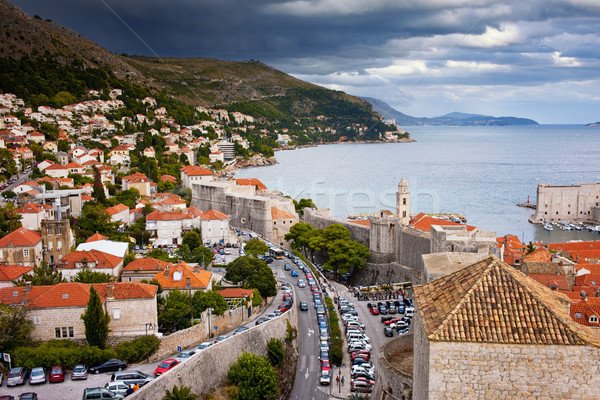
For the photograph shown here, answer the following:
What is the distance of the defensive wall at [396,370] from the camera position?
28.3 feet

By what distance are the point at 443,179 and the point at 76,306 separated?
74.6 meters

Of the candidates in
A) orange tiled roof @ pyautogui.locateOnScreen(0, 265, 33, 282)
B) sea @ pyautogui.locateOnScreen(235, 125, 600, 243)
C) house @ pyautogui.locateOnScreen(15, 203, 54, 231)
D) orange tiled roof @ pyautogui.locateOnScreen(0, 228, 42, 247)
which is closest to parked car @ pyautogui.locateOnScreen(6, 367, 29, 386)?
orange tiled roof @ pyautogui.locateOnScreen(0, 265, 33, 282)

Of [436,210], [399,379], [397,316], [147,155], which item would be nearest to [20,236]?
[397,316]

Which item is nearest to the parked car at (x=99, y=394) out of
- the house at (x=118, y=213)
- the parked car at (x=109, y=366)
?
the parked car at (x=109, y=366)

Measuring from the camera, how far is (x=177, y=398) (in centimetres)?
1091

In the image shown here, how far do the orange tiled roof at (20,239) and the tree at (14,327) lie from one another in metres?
6.19

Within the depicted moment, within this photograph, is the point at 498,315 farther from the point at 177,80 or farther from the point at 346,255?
the point at 177,80

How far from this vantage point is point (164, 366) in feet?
41.2

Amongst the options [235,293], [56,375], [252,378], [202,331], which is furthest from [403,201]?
[56,375]

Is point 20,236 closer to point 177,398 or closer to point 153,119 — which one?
point 177,398

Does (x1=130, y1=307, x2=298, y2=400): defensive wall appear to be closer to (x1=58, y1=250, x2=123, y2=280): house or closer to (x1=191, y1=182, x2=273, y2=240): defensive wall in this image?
(x1=58, y1=250, x2=123, y2=280): house

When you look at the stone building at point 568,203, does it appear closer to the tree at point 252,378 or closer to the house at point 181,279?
the house at point 181,279

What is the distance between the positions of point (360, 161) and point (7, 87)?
67411mm

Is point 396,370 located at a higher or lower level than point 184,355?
higher
